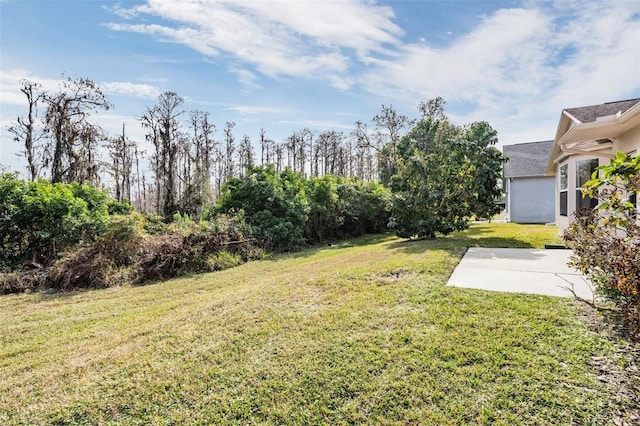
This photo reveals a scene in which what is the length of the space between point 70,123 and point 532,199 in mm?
27122

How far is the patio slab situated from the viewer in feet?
16.1

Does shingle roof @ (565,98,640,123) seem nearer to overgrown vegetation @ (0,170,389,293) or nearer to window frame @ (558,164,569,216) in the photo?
window frame @ (558,164,569,216)

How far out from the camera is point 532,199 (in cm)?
1900

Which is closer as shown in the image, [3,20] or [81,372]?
[81,372]

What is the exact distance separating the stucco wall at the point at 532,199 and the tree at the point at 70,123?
24.5m

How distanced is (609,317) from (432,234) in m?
7.56

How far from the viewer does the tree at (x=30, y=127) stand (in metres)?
16.3

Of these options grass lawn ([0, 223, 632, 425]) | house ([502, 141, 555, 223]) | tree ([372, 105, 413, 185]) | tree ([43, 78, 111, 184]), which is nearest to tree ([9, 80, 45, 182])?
tree ([43, 78, 111, 184])

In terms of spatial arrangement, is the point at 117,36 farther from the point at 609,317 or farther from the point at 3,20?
the point at 609,317

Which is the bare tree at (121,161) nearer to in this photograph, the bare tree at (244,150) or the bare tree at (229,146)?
the bare tree at (229,146)

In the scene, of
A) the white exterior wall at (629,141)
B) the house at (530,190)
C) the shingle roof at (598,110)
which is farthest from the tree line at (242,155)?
the house at (530,190)

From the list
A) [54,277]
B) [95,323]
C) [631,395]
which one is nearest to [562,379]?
[631,395]

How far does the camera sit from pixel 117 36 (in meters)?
8.62

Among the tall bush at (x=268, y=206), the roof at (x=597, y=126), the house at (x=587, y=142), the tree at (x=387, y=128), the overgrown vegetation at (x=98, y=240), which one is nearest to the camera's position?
the roof at (x=597, y=126)
